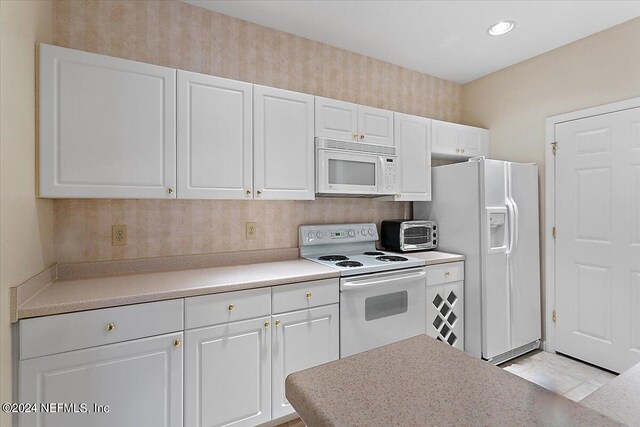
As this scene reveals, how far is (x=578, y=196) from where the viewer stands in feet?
8.70

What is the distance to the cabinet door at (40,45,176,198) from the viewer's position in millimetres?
1560

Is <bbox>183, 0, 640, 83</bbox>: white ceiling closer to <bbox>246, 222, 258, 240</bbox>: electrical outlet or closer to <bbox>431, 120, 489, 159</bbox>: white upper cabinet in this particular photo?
<bbox>431, 120, 489, 159</bbox>: white upper cabinet

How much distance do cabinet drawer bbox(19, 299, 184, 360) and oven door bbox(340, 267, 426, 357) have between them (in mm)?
1005

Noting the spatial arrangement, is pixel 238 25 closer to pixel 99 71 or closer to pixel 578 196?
pixel 99 71

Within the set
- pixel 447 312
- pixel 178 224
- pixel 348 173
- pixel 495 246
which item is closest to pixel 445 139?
pixel 495 246

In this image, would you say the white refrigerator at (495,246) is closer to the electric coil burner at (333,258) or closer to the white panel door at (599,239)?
the white panel door at (599,239)

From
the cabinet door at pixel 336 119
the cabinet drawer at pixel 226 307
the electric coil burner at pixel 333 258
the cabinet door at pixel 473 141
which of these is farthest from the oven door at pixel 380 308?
the cabinet door at pixel 473 141

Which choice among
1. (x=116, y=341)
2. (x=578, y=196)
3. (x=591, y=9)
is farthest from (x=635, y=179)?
(x=116, y=341)

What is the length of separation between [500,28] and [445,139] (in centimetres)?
94

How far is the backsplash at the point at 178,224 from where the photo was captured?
1856 millimetres

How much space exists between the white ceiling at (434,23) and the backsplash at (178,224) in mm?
1341

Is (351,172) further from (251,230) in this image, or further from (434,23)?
(434,23)

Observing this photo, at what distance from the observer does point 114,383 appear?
1455 mm

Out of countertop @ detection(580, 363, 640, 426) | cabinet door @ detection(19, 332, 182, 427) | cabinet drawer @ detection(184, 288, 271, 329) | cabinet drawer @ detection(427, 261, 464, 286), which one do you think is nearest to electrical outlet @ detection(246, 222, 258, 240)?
cabinet drawer @ detection(184, 288, 271, 329)
